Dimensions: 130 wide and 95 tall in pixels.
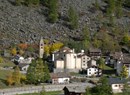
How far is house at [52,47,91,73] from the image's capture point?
3868 inches

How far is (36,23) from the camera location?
128 meters

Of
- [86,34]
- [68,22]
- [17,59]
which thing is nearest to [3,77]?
[17,59]

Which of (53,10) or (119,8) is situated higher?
(119,8)

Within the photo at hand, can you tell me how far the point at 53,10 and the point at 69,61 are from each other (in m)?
36.6

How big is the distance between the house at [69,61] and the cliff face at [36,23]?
1937 cm

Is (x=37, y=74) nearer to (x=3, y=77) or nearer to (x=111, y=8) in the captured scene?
(x=3, y=77)

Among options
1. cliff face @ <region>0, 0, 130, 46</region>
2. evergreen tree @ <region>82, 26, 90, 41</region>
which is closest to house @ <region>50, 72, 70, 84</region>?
cliff face @ <region>0, 0, 130, 46</region>

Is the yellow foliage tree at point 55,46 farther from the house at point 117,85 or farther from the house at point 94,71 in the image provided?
the house at point 117,85

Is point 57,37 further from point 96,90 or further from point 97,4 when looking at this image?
point 96,90

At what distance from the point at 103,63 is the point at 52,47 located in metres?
16.5

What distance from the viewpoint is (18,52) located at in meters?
109

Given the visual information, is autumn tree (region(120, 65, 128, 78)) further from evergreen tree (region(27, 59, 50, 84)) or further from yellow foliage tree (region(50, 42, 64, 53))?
yellow foliage tree (region(50, 42, 64, 53))

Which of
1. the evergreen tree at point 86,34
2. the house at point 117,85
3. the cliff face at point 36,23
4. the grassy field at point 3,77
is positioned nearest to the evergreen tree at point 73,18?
the cliff face at point 36,23

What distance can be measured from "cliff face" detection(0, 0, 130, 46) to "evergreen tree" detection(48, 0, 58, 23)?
4.88 ft
